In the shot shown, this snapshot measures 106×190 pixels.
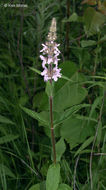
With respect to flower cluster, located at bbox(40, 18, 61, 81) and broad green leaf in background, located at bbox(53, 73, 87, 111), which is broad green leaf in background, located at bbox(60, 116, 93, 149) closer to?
broad green leaf in background, located at bbox(53, 73, 87, 111)

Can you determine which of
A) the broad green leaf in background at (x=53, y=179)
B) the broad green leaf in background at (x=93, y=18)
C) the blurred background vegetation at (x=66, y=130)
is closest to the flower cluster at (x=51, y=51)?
the blurred background vegetation at (x=66, y=130)

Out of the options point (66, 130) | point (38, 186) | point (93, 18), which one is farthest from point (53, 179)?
point (93, 18)

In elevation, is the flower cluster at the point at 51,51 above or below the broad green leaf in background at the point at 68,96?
above

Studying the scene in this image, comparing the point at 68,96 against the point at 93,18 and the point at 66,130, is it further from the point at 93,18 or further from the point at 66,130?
the point at 93,18

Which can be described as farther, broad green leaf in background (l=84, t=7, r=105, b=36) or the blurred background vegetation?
broad green leaf in background (l=84, t=7, r=105, b=36)

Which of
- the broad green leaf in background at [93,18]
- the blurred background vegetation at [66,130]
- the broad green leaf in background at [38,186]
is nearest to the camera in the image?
the broad green leaf in background at [38,186]

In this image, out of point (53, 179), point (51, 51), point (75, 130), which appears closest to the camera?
point (51, 51)

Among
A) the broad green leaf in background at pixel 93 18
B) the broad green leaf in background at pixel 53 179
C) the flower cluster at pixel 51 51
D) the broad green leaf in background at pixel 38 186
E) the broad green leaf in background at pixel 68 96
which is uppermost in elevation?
the broad green leaf in background at pixel 93 18

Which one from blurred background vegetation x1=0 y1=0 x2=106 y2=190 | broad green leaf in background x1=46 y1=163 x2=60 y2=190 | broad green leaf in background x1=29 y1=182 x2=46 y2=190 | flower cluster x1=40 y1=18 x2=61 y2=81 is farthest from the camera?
blurred background vegetation x1=0 y1=0 x2=106 y2=190

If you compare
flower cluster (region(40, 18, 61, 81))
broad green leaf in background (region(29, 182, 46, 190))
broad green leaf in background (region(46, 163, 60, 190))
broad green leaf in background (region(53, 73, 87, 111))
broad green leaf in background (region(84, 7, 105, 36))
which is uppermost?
broad green leaf in background (region(84, 7, 105, 36))

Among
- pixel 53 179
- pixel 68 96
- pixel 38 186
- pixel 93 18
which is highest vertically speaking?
pixel 93 18

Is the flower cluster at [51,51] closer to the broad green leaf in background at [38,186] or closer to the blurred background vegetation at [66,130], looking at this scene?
the blurred background vegetation at [66,130]

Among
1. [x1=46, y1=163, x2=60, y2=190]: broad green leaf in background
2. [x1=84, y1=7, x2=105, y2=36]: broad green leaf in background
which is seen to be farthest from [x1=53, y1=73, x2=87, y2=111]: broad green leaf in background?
[x1=46, y1=163, x2=60, y2=190]: broad green leaf in background

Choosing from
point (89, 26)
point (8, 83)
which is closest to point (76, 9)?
point (89, 26)
